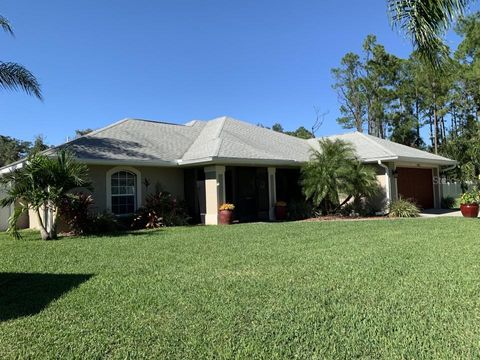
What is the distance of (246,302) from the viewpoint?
207 inches

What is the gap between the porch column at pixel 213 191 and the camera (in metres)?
16.8

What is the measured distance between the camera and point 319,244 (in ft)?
33.0

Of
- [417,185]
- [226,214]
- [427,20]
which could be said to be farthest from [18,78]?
[417,185]

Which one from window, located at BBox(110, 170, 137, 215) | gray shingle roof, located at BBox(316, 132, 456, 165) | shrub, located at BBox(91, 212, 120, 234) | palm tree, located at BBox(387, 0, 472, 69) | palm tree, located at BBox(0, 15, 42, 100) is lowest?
shrub, located at BBox(91, 212, 120, 234)

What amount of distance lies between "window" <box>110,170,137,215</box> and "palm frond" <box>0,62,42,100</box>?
4.58m

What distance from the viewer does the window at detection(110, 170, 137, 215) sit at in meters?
16.4

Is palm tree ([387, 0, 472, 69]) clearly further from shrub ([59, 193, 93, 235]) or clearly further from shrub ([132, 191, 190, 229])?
shrub ([132, 191, 190, 229])

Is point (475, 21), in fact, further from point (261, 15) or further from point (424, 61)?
point (424, 61)

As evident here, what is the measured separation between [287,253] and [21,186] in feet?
29.0

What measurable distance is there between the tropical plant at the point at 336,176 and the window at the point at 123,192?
25.2ft

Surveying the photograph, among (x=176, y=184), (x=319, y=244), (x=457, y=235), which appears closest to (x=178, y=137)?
(x=176, y=184)

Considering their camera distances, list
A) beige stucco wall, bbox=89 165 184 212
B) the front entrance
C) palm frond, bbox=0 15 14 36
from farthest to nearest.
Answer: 1. the front entrance
2. beige stucco wall, bbox=89 165 184 212
3. palm frond, bbox=0 15 14 36

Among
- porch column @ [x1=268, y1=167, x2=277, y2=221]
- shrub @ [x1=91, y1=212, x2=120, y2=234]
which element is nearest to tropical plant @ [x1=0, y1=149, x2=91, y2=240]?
shrub @ [x1=91, y1=212, x2=120, y2=234]

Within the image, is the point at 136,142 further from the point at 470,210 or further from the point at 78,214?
the point at 470,210
